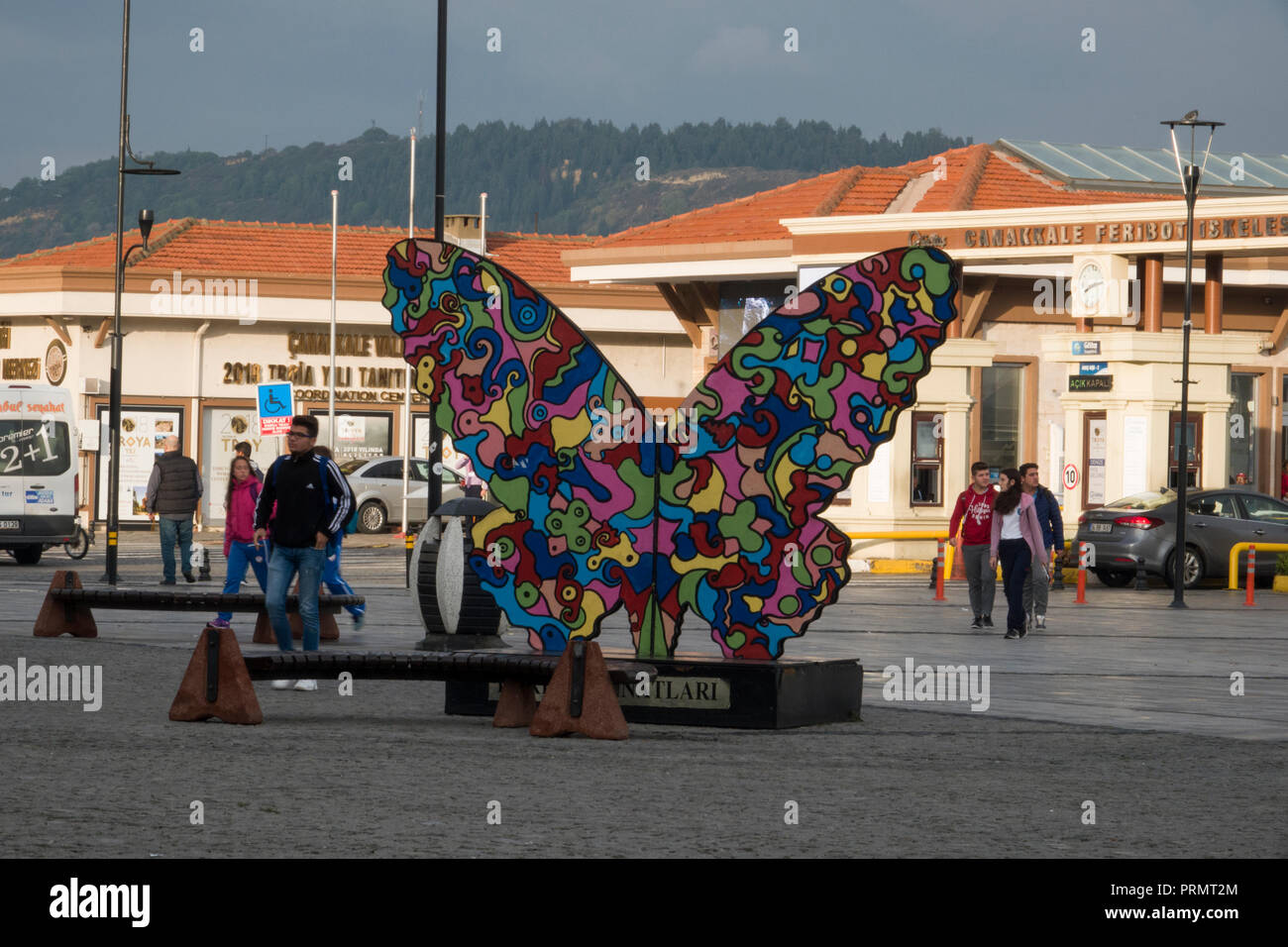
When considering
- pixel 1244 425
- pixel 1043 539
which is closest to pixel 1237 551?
pixel 1043 539

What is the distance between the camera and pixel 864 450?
12.7m

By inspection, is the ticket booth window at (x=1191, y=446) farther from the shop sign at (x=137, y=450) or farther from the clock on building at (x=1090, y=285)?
the shop sign at (x=137, y=450)

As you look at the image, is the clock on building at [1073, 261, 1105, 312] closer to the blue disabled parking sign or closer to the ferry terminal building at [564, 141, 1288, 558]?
the ferry terminal building at [564, 141, 1288, 558]

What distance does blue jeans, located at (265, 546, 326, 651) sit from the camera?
560 inches

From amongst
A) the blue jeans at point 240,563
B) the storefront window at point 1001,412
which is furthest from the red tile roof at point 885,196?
the blue jeans at point 240,563

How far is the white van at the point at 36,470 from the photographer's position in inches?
1228

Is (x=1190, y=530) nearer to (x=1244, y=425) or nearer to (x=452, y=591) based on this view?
(x=1244, y=425)

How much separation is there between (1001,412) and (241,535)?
72.0ft

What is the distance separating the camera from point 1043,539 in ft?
70.8

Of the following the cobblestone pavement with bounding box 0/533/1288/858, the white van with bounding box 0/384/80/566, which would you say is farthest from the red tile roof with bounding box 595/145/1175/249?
the cobblestone pavement with bounding box 0/533/1288/858

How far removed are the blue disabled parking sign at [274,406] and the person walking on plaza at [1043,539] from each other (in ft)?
53.1

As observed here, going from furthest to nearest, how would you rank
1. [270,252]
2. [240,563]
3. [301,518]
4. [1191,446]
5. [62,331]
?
1. [270,252]
2. [62,331]
3. [1191,446]
4. [240,563]
5. [301,518]

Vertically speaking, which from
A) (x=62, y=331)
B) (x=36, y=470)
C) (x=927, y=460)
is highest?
(x=62, y=331)
